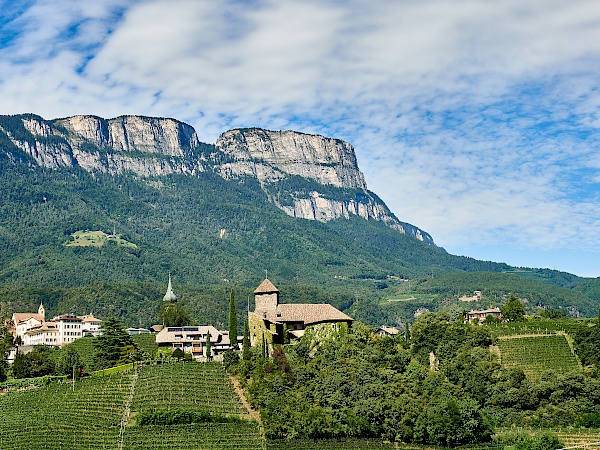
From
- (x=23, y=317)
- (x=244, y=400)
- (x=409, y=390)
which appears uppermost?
(x=23, y=317)

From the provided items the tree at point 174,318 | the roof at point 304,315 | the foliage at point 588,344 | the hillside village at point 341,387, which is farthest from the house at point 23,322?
the foliage at point 588,344

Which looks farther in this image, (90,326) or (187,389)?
(90,326)

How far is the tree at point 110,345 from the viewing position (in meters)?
78.1

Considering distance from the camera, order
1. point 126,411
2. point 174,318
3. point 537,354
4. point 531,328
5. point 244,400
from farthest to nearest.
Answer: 1. point 174,318
2. point 531,328
3. point 537,354
4. point 244,400
5. point 126,411

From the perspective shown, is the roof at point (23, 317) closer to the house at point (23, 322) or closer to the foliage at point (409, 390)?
the house at point (23, 322)

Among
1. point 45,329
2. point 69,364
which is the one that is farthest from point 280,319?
point 45,329

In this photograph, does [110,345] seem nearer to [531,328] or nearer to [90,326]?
Answer: [531,328]

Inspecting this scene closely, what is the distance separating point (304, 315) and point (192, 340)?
43.1ft

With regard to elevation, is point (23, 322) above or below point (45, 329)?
above

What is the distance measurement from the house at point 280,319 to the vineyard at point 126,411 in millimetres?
6333

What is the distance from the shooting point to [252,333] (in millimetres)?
78438

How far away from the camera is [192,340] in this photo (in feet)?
283

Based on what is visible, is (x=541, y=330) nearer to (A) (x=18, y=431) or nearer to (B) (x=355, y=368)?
(B) (x=355, y=368)

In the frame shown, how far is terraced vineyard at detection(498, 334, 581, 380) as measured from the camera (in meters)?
72.9
